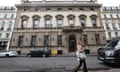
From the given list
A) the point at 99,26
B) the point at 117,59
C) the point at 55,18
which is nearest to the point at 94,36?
the point at 99,26

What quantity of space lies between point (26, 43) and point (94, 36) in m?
17.4

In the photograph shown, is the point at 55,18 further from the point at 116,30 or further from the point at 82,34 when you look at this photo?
the point at 116,30

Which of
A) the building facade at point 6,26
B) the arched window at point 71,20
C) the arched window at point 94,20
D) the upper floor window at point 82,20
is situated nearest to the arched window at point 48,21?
the arched window at point 71,20

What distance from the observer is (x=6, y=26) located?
55.8m

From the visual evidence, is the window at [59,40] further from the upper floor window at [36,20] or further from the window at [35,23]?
the upper floor window at [36,20]

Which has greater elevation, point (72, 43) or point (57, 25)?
point (57, 25)

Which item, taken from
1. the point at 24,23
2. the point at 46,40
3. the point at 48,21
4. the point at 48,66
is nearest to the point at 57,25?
the point at 48,21

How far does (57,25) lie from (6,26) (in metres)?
24.0

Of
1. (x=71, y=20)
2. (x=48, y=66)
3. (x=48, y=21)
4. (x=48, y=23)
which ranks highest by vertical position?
(x=71, y=20)

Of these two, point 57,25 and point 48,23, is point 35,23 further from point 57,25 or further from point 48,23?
point 57,25

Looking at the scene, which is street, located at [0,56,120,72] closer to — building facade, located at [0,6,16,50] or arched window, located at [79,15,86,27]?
arched window, located at [79,15,86,27]

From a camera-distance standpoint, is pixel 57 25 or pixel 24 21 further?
pixel 24 21

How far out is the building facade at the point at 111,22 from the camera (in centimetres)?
5344

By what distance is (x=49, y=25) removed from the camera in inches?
1598
